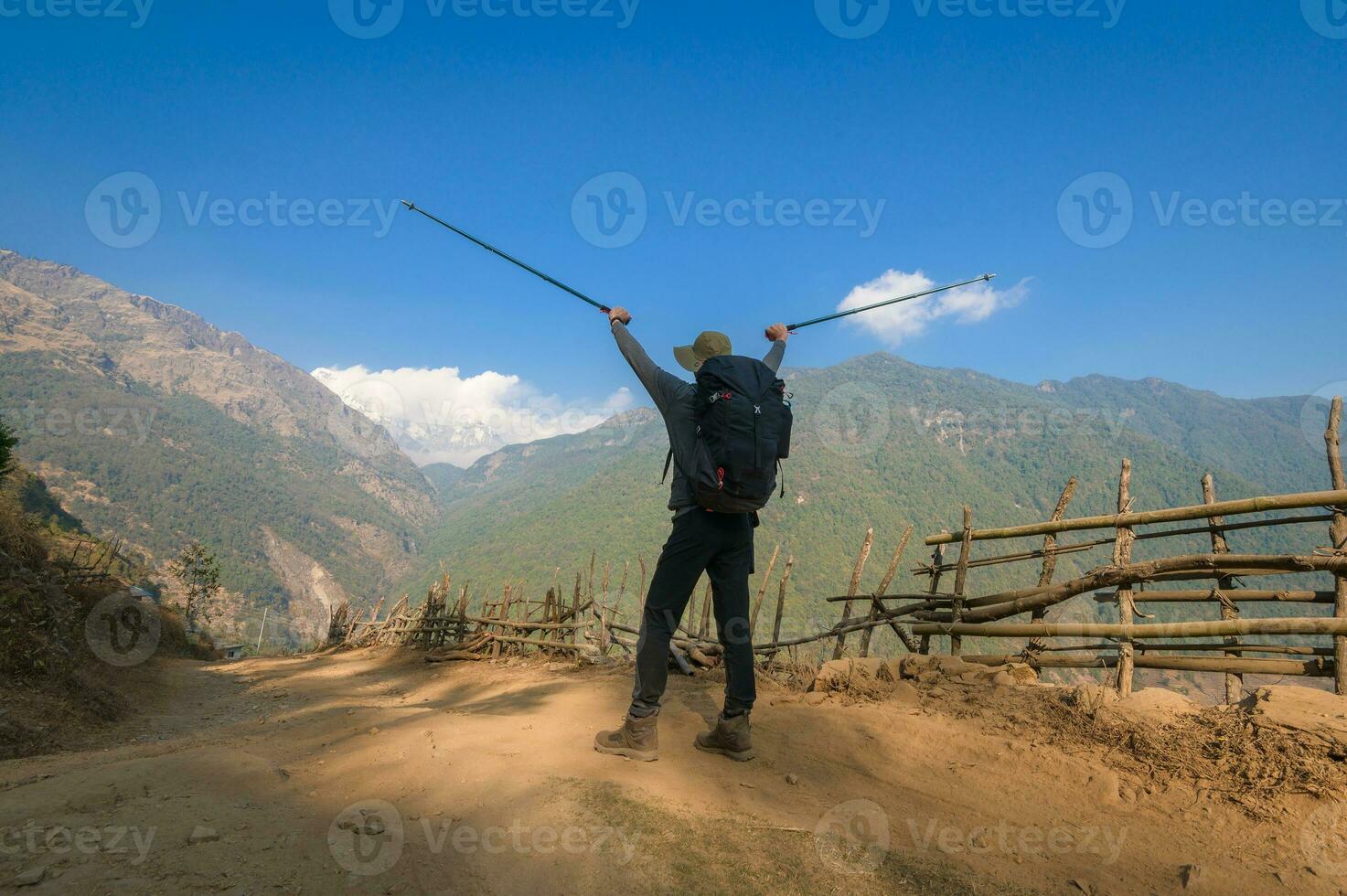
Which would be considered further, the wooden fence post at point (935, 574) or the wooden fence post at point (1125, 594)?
the wooden fence post at point (935, 574)

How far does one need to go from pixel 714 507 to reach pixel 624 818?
1306mm

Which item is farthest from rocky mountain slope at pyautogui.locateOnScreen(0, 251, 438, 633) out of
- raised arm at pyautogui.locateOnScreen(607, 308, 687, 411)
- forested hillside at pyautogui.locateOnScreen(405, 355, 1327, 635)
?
raised arm at pyautogui.locateOnScreen(607, 308, 687, 411)

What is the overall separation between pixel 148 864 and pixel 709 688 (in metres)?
3.85

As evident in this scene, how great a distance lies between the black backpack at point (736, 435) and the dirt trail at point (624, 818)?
4.18 ft

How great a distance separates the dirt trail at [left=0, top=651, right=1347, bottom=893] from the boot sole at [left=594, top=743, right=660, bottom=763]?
0.19ft

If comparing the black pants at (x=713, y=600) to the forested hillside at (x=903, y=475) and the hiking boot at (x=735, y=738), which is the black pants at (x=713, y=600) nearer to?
the hiking boot at (x=735, y=738)

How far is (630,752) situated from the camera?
2959 millimetres

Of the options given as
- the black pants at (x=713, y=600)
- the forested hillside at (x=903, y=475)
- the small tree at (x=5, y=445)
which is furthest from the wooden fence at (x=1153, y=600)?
the forested hillside at (x=903, y=475)

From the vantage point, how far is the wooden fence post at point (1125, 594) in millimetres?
3912

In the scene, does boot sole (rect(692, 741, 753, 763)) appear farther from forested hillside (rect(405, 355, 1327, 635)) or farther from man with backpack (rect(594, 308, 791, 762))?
forested hillside (rect(405, 355, 1327, 635))

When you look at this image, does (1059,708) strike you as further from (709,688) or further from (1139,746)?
(709,688)

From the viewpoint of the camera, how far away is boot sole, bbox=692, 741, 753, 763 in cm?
319

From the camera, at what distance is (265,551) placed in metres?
109

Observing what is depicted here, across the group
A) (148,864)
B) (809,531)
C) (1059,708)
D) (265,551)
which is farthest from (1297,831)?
(265,551)
